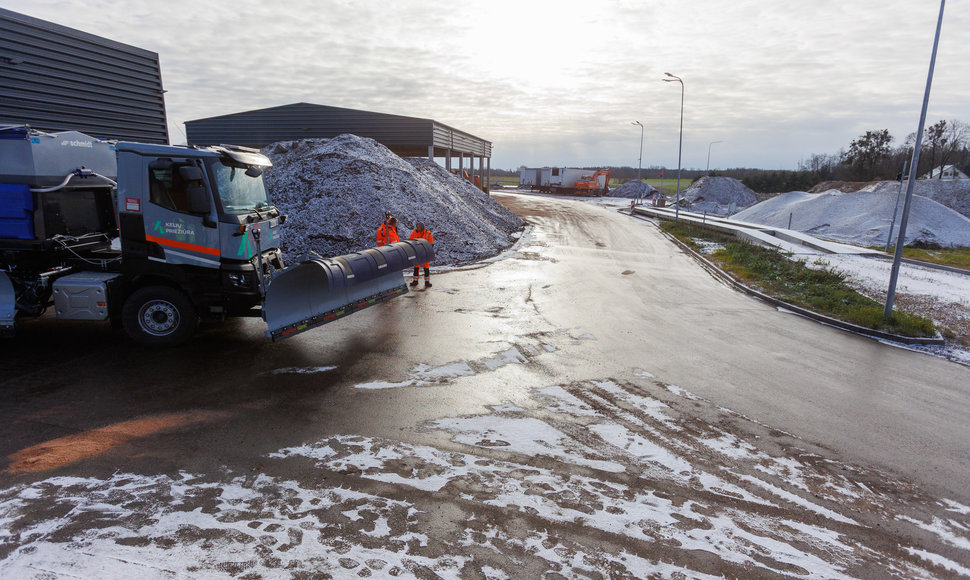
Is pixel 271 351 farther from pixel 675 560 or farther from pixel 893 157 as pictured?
pixel 893 157

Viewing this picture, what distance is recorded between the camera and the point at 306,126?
29000 millimetres

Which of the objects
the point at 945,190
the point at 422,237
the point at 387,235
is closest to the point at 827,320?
the point at 422,237

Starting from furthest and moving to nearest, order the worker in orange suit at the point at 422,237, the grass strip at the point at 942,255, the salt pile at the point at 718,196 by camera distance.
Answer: the salt pile at the point at 718,196
the grass strip at the point at 942,255
the worker in orange suit at the point at 422,237

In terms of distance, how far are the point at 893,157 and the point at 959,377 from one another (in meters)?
71.2

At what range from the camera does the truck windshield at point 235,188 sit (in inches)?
303

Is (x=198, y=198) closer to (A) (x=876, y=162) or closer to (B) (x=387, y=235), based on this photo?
(B) (x=387, y=235)

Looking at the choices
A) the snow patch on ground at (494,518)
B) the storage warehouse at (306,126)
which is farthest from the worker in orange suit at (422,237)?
the storage warehouse at (306,126)

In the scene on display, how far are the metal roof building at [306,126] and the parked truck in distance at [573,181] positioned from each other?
37.2 m

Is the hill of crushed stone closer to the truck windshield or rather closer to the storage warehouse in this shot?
the storage warehouse

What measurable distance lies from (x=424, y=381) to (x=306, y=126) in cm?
2585

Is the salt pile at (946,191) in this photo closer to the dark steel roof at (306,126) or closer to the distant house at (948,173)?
the distant house at (948,173)

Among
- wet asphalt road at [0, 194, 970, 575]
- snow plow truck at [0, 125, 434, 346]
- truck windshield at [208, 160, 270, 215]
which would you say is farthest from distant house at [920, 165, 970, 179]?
snow plow truck at [0, 125, 434, 346]

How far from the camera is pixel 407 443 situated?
574 cm

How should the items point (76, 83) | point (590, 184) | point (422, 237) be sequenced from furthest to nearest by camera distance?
point (590, 184) → point (422, 237) → point (76, 83)
